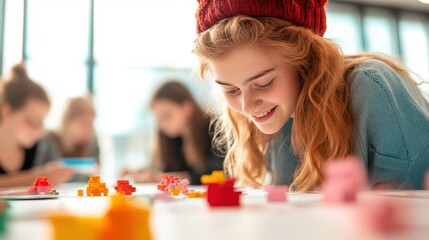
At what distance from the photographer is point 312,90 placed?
3.13 ft

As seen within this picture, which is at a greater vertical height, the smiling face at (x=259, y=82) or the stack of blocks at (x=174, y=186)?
the smiling face at (x=259, y=82)

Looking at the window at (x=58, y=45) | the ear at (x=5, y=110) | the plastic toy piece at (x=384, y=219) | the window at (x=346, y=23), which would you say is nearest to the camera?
the plastic toy piece at (x=384, y=219)

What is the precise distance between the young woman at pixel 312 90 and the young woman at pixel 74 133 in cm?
191

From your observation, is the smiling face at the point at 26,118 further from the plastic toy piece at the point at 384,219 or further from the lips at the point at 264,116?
the plastic toy piece at the point at 384,219

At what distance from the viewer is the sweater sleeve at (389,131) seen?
843 mm

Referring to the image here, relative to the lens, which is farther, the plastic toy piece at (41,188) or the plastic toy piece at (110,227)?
the plastic toy piece at (41,188)

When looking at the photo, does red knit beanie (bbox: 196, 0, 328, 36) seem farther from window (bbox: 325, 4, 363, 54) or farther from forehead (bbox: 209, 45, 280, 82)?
window (bbox: 325, 4, 363, 54)

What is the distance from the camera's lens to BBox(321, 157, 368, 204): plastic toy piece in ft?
1.22

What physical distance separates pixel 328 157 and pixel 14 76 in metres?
1.69

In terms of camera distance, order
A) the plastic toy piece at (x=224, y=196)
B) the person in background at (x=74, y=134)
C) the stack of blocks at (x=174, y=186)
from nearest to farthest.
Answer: the plastic toy piece at (x=224, y=196)
the stack of blocks at (x=174, y=186)
the person in background at (x=74, y=134)

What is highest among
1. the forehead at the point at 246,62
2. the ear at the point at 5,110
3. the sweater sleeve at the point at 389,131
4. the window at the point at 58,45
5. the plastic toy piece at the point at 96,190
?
the window at the point at 58,45

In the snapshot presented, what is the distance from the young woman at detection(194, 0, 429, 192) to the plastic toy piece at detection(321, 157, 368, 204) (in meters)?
0.48

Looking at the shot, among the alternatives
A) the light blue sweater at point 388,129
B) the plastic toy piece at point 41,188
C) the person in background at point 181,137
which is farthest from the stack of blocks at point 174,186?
the person in background at point 181,137

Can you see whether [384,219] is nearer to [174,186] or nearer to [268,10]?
[174,186]
